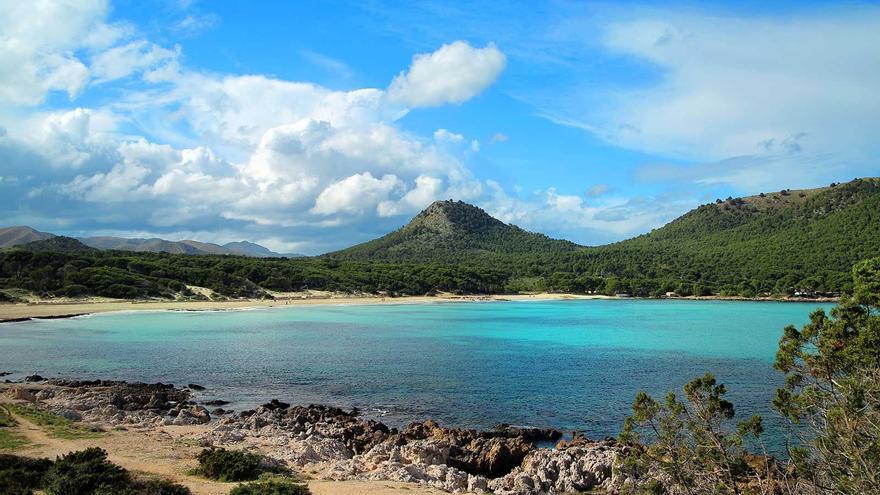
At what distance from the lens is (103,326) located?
55.4 meters

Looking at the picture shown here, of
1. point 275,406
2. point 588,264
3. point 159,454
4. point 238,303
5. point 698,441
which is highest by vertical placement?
point 588,264

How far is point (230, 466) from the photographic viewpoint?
14477mm

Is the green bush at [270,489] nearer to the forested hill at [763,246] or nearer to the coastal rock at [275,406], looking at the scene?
the coastal rock at [275,406]

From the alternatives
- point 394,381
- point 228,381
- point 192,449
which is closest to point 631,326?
point 394,381

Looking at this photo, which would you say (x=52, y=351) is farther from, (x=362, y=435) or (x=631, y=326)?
(x=631, y=326)

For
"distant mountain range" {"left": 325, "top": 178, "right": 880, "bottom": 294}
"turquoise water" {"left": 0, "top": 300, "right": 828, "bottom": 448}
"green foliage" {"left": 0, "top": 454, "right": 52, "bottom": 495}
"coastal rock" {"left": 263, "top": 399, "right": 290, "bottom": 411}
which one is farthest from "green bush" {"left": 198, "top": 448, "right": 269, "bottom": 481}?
"distant mountain range" {"left": 325, "top": 178, "right": 880, "bottom": 294}

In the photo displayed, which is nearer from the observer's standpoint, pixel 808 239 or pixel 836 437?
pixel 836 437

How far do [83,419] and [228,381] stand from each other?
11.1m

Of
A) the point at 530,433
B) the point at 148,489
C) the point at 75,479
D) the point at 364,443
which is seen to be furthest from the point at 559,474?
the point at 75,479

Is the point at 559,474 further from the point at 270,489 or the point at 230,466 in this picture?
the point at 230,466

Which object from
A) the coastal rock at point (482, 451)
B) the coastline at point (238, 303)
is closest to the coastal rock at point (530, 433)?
the coastal rock at point (482, 451)

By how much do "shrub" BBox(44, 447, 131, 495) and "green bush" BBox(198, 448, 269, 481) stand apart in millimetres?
1909

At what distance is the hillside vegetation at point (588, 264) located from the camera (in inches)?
3231

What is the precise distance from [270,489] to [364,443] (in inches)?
279
